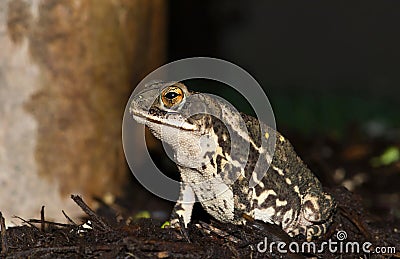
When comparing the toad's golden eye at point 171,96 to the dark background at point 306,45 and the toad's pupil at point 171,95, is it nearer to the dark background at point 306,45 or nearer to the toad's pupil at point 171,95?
the toad's pupil at point 171,95

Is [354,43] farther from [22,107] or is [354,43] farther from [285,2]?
[22,107]

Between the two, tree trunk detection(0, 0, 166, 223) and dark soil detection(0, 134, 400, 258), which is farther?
tree trunk detection(0, 0, 166, 223)

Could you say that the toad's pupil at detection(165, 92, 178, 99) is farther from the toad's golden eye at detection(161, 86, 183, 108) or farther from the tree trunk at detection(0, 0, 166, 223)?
the tree trunk at detection(0, 0, 166, 223)

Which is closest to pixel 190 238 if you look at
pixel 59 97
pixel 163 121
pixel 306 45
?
pixel 163 121

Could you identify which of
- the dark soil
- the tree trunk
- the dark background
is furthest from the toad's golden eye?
the dark background

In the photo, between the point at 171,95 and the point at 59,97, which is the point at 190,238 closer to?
the point at 171,95

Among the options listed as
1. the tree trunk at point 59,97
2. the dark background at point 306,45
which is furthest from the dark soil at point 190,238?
the dark background at point 306,45
